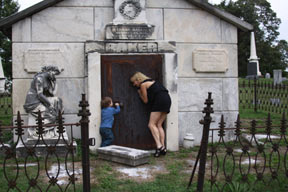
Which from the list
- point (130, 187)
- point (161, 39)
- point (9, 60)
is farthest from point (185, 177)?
point (9, 60)

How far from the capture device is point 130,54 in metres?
6.50

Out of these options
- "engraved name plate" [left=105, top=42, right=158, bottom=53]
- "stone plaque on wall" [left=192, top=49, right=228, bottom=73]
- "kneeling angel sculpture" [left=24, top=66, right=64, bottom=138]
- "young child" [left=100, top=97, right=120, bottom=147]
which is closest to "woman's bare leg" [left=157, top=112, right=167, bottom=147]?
"young child" [left=100, top=97, right=120, bottom=147]

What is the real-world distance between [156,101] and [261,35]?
3693 cm

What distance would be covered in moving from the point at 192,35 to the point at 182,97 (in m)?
1.46

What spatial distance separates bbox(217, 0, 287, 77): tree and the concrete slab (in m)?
31.6

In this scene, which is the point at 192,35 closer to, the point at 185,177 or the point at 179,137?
the point at 179,137

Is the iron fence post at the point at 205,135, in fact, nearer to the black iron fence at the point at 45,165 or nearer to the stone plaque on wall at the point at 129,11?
the black iron fence at the point at 45,165

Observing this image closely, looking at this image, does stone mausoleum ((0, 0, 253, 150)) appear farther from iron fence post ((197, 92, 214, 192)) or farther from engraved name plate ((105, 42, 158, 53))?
iron fence post ((197, 92, 214, 192))

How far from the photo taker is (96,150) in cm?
611

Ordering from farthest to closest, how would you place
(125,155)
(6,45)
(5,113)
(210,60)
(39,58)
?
(6,45) < (5,113) < (210,60) < (39,58) < (125,155)

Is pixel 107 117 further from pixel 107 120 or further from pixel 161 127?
pixel 161 127

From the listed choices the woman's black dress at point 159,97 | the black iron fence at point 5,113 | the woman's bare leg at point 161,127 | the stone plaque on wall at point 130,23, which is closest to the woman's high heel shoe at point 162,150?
the woman's bare leg at point 161,127

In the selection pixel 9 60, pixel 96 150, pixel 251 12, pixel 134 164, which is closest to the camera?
pixel 134 164

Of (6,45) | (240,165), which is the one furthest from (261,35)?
(240,165)
